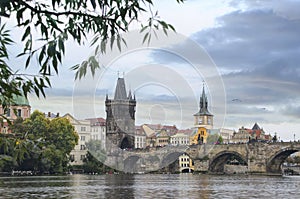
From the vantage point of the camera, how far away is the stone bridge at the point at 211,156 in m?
84.1

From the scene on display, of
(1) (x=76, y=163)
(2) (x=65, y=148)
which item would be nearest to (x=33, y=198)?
(2) (x=65, y=148)

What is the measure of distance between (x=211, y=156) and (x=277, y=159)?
1232 centimetres

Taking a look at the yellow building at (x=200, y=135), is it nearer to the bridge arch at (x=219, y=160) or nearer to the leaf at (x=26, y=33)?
the bridge arch at (x=219, y=160)

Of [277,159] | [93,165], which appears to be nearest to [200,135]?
[93,165]

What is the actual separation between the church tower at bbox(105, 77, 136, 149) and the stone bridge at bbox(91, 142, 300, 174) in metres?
6.34

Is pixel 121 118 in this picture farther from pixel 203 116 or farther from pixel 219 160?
pixel 219 160

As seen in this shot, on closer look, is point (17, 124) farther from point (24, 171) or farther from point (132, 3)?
point (132, 3)

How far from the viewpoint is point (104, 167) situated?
10069 centimetres

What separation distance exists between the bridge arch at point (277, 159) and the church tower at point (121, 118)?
39898mm

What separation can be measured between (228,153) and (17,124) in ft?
109

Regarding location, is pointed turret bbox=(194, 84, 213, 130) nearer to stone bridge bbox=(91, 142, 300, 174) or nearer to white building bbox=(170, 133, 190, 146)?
white building bbox=(170, 133, 190, 146)

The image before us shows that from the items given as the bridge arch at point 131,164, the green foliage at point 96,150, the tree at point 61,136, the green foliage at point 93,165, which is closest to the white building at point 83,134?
the green foliage at point 96,150

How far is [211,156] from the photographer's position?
9388 centimetres

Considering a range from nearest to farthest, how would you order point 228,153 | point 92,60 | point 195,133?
1. point 92,60
2. point 228,153
3. point 195,133
